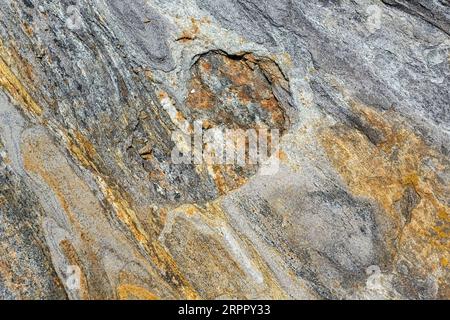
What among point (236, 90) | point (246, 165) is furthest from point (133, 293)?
point (236, 90)

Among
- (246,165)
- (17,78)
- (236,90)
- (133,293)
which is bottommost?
(133,293)

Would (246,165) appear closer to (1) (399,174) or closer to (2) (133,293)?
(1) (399,174)

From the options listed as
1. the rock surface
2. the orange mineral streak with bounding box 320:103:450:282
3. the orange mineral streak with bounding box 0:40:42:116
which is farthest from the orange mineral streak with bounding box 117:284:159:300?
the orange mineral streak with bounding box 320:103:450:282

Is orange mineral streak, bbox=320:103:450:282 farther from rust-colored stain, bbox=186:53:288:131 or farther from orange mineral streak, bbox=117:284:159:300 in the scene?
orange mineral streak, bbox=117:284:159:300

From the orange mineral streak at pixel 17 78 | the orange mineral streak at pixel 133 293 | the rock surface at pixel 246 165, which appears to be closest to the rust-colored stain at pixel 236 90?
the rock surface at pixel 246 165

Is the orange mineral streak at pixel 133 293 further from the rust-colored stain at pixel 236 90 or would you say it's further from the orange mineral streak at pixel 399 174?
the orange mineral streak at pixel 399 174

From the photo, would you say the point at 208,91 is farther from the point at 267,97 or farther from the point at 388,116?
the point at 388,116
